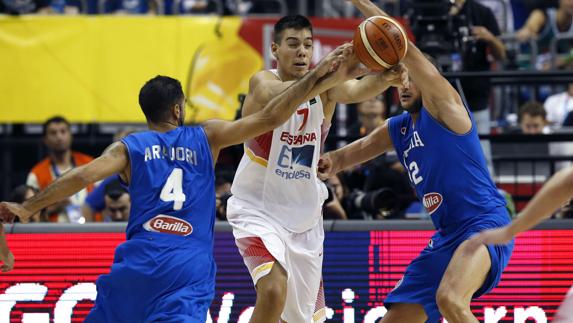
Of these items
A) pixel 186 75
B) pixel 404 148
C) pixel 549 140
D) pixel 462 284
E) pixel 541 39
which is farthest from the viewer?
pixel 541 39

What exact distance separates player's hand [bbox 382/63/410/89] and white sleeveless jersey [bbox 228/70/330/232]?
878 millimetres

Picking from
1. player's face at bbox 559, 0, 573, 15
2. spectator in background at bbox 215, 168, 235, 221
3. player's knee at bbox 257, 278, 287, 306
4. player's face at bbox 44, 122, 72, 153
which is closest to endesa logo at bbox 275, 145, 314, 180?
player's knee at bbox 257, 278, 287, 306

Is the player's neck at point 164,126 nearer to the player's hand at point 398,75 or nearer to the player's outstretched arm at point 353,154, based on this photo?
the player's hand at point 398,75

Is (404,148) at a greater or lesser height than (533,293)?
greater

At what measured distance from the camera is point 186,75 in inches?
544

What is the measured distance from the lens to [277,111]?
24.2ft

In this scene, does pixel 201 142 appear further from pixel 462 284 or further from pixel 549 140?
pixel 549 140

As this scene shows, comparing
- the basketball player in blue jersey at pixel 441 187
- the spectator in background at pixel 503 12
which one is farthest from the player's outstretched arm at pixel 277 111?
the spectator in background at pixel 503 12

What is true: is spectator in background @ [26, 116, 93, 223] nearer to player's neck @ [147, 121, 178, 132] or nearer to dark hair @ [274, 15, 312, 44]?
dark hair @ [274, 15, 312, 44]

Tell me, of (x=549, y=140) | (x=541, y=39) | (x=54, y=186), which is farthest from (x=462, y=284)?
(x=541, y=39)

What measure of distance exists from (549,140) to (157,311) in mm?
5458

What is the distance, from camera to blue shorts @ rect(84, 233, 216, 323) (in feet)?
23.1

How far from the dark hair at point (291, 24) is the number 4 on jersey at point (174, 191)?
170cm

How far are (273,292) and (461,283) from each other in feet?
4.25
